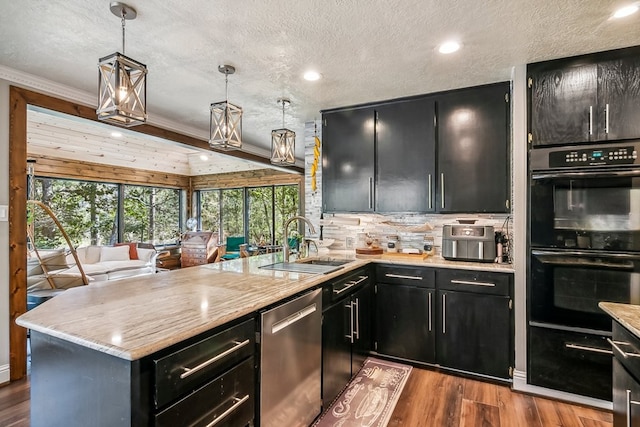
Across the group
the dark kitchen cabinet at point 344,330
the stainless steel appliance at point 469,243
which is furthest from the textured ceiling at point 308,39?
the dark kitchen cabinet at point 344,330

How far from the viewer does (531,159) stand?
246cm

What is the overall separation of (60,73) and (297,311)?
2.74m

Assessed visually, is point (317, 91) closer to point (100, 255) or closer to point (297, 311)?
point (297, 311)

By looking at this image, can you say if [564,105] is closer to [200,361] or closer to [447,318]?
[447,318]

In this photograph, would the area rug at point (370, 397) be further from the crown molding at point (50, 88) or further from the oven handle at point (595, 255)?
the crown molding at point (50, 88)

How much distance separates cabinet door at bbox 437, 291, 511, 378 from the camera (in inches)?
100

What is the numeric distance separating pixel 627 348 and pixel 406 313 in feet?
5.60

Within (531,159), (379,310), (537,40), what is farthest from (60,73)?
(531,159)

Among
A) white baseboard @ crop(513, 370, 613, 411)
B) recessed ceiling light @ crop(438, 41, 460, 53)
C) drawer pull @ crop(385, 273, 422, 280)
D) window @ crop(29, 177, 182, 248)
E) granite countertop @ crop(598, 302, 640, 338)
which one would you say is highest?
recessed ceiling light @ crop(438, 41, 460, 53)

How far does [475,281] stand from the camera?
8.60ft

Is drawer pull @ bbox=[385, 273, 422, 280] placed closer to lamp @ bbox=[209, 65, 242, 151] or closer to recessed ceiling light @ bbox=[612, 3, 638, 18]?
lamp @ bbox=[209, 65, 242, 151]

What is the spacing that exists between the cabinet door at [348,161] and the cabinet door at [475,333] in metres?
1.24

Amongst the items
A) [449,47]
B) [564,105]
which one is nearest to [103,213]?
[449,47]

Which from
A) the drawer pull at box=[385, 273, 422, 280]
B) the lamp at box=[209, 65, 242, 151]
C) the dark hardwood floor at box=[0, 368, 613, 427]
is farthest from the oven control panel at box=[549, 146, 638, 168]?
the lamp at box=[209, 65, 242, 151]
